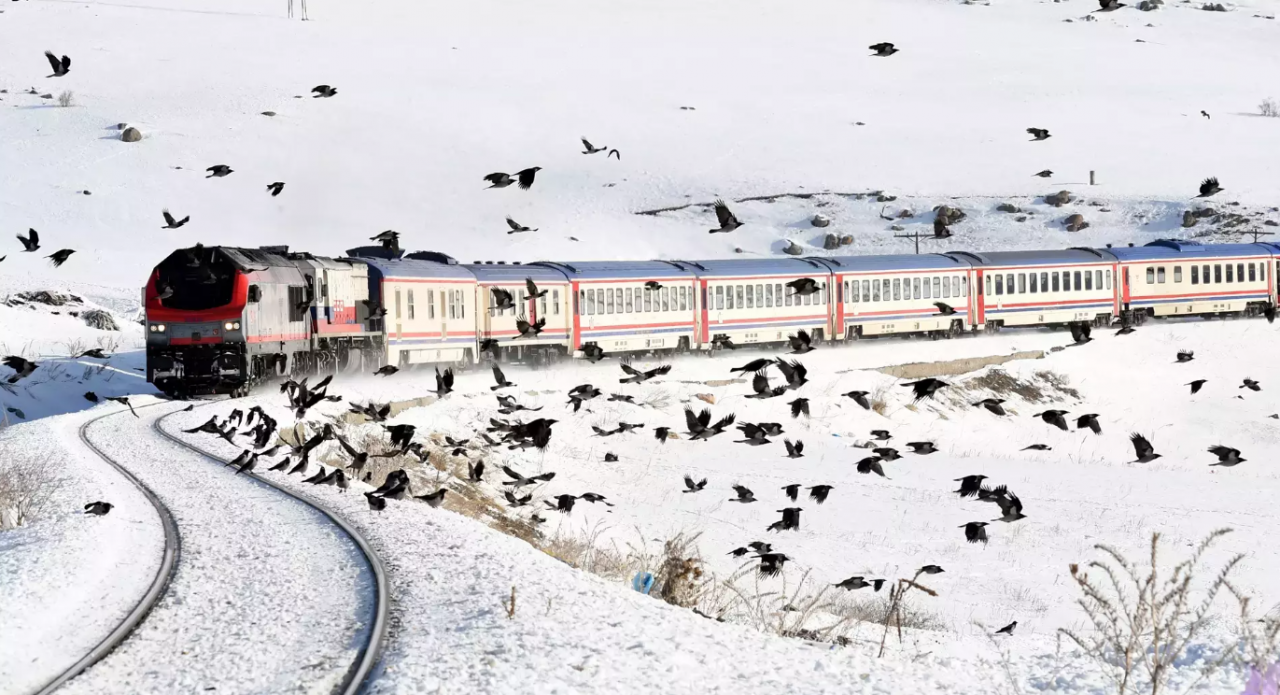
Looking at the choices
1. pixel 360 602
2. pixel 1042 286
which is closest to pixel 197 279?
pixel 360 602

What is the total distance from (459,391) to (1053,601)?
16.4 m

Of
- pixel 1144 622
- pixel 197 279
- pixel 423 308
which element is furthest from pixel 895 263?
pixel 1144 622

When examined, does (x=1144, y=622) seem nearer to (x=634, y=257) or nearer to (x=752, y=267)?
(x=752, y=267)

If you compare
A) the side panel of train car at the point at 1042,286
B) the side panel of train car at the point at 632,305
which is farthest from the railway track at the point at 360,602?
the side panel of train car at the point at 1042,286

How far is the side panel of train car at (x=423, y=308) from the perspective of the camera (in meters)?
35.0

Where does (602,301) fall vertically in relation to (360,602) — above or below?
above

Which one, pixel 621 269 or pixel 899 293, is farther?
pixel 899 293

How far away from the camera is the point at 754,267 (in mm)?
45125

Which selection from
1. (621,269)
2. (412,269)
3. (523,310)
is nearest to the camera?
(412,269)

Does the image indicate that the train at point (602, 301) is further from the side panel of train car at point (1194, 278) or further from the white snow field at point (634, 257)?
the white snow field at point (634, 257)

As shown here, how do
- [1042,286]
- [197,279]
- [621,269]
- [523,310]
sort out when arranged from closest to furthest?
1. [197,279]
2. [523,310]
3. [621,269]
4. [1042,286]

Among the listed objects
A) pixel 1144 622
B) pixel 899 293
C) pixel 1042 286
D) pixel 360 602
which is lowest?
pixel 1144 622

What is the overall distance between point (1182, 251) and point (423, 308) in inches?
1152

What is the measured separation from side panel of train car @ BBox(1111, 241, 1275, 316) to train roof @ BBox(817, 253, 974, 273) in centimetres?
654
